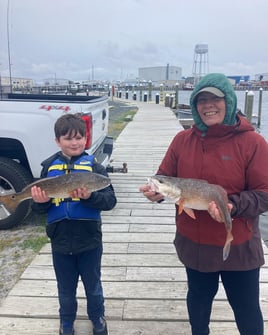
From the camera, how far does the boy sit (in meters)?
2.64

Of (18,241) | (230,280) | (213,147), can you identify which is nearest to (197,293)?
(230,280)

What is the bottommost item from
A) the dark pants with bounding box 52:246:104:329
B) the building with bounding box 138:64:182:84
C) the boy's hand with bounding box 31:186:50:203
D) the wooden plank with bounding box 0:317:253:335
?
the wooden plank with bounding box 0:317:253:335

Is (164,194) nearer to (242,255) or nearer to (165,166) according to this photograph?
(165,166)

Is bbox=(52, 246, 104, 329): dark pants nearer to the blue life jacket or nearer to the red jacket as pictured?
the blue life jacket

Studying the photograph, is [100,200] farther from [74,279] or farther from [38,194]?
[74,279]

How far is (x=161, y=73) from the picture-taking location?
401ft

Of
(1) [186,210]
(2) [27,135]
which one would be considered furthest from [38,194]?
(2) [27,135]

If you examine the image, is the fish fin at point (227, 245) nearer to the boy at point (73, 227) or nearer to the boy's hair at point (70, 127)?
the boy at point (73, 227)

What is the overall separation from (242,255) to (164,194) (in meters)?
0.63

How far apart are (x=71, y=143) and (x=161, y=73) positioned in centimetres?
12441

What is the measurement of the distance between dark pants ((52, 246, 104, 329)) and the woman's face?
1.31 metres

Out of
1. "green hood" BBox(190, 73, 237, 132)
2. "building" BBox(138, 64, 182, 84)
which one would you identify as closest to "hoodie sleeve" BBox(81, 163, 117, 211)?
"green hood" BBox(190, 73, 237, 132)

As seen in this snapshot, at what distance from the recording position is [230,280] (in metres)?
2.33

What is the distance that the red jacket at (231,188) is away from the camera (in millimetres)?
2172
